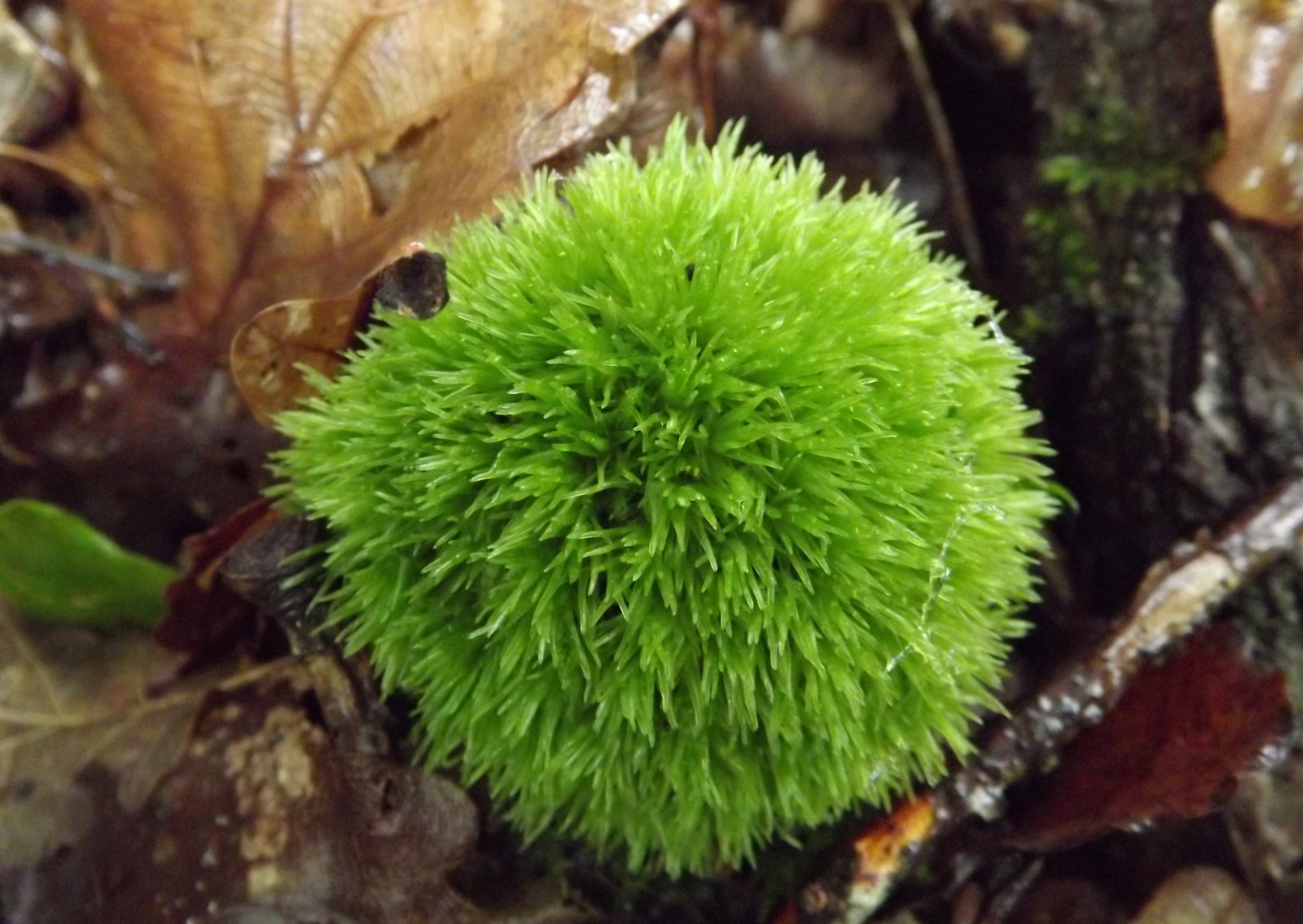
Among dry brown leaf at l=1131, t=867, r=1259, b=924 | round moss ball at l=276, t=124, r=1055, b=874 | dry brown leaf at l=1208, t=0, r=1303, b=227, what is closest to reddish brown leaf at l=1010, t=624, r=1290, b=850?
dry brown leaf at l=1131, t=867, r=1259, b=924

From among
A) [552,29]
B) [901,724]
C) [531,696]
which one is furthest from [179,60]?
[901,724]

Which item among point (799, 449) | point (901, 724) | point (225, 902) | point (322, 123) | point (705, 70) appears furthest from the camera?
point (705, 70)

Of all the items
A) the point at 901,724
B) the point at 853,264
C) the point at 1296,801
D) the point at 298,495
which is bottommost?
the point at 1296,801

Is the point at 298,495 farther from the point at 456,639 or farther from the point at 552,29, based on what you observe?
the point at 552,29

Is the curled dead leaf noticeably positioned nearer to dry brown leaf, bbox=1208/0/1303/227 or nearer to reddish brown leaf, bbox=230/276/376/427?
reddish brown leaf, bbox=230/276/376/427

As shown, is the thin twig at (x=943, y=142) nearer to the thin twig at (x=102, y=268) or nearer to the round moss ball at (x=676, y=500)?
the round moss ball at (x=676, y=500)

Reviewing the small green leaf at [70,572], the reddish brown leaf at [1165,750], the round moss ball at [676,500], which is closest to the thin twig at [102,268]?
the small green leaf at [70,572]

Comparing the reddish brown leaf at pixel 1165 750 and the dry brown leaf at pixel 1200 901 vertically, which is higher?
the reddish brown leaf at pixel 1165 750
